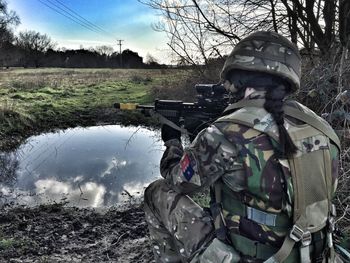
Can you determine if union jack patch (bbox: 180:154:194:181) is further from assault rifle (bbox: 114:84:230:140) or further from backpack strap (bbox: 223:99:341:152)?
assault rifle (bbox: 114:84:230:140)

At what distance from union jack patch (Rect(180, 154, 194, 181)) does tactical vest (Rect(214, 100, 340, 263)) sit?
19 centimetres

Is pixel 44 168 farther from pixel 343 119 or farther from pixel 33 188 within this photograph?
pixel 343 119

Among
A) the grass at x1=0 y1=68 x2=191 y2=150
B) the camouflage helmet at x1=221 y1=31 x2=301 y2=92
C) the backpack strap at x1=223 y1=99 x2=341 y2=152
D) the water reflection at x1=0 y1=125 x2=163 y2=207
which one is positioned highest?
Answer: the camouflage helmet at x1=221 y1=31 x2=301 y2=92

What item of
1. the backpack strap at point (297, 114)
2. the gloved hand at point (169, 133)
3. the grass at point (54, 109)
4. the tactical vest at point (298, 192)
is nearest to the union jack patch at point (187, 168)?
the tactical vest at point (298, 192)

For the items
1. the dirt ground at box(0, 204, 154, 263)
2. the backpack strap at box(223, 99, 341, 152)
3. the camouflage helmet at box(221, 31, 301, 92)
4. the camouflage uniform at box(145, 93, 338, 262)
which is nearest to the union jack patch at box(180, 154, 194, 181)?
the camouflage uniform at box(145, 93, 338, 262)

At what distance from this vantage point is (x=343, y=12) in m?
6.90

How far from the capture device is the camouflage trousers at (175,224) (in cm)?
241

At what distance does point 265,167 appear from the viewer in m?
1.97

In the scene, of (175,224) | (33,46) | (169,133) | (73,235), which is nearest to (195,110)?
(169,133)

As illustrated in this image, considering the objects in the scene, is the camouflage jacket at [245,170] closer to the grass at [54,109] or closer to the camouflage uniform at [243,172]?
the camouflage uniform at [243,172]

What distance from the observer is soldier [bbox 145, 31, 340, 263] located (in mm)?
1956

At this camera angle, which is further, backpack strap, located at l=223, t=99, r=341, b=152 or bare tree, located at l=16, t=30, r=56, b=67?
bare tree, located at l=16, t=30, r=56, b=67

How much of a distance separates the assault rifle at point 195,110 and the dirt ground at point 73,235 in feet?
5.68

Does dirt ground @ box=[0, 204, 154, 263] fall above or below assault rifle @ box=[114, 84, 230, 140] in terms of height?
below
